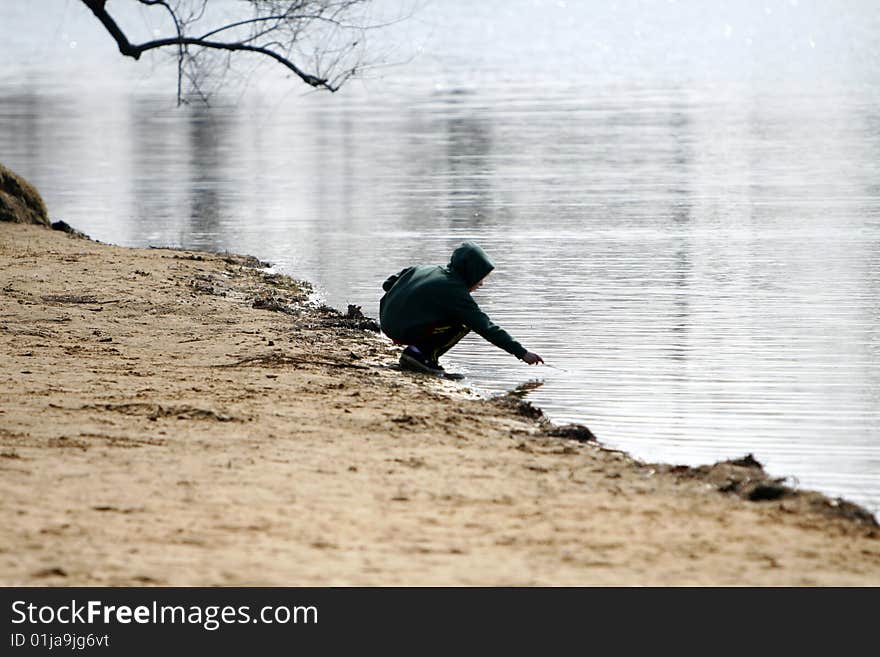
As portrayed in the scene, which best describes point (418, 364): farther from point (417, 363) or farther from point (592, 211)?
point (592, 211)

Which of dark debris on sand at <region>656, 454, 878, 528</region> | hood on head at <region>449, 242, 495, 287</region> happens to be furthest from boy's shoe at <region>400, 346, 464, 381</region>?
dark debris on sand at <region>656, 454, 878, 528</region>

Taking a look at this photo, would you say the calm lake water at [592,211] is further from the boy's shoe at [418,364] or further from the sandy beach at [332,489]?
the sandy beach at [332,489]

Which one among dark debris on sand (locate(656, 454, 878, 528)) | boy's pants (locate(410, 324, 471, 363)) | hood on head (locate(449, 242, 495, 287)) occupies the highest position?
Answer: hood on head (locate(449, 242, 495, 287))

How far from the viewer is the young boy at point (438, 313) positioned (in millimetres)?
9383

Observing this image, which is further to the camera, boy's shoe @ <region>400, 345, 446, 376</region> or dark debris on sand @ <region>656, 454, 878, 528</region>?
boy's shoe @ <region>400, 345, 446, 376</region>

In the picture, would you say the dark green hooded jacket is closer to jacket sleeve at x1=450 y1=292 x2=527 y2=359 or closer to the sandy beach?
jacket sleeve at x1=450 y1=292 x2=527 y2=359

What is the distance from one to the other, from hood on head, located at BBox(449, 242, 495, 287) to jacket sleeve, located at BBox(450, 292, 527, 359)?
137 millimetres

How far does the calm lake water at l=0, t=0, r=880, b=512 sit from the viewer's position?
30.3 ft

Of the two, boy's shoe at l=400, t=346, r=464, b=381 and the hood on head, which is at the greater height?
the hood on head

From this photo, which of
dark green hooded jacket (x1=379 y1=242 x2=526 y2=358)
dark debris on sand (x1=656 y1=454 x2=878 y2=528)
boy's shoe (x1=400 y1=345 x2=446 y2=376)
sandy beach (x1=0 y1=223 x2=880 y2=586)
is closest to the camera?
sandy beach (x1=0 y1=223 x2=880 y2=586)

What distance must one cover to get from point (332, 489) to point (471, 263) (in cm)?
325

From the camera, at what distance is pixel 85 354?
9633 mm

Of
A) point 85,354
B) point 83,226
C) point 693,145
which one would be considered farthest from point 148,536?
point 693,145
